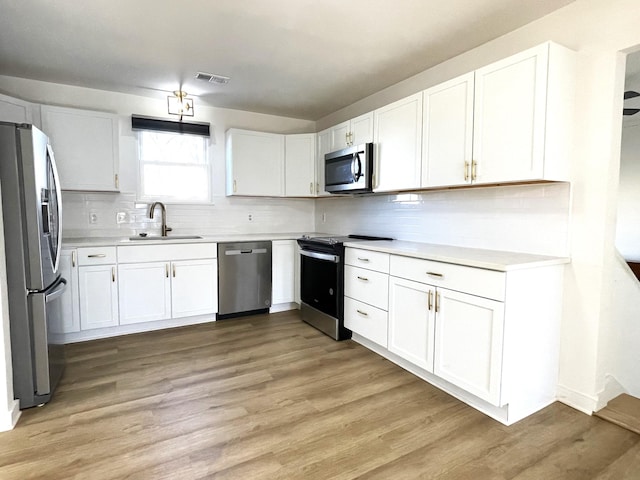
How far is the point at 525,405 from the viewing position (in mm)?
2074

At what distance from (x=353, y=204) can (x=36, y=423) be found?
3345mm

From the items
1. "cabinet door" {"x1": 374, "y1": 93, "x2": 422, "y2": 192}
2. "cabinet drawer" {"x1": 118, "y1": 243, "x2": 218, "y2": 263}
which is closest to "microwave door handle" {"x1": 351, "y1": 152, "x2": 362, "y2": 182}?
"cabinet door" {"x1": 374, "y1": 93, "x2": 422, "y2": 192}

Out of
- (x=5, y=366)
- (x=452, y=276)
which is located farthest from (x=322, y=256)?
(x=5, y=366)

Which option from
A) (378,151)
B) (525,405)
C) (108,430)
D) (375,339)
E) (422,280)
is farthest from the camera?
(378,151)

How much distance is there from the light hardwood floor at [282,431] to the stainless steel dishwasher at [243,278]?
41.4 inches

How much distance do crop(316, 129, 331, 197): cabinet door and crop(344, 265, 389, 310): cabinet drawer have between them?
1310 millimetres

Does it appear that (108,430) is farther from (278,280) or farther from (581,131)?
(581,131)

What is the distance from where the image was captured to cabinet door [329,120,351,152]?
367 centimetres

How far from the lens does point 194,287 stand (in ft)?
11.9

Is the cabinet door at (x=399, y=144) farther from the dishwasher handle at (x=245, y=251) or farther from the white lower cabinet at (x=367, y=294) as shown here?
the dishwasher handle at (x=245, y=251)

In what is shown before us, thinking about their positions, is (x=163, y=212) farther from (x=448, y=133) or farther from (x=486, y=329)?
(x=486, y=329)

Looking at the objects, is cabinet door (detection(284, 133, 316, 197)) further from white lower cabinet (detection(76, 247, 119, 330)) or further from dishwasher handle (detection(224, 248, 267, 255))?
white lower cabinet (detection(76, 247, 119, 330))

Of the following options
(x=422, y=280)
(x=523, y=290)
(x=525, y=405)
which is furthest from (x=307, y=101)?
(x=525, y=405)

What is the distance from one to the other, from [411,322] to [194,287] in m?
2.24
